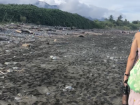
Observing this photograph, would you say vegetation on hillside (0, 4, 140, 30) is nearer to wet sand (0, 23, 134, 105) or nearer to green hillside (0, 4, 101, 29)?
green hillside (0, 4, 101, 29)

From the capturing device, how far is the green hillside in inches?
1123

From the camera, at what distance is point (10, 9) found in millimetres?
30047

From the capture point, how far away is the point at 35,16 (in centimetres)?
3250

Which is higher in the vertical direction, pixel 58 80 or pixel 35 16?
pixel 35 16

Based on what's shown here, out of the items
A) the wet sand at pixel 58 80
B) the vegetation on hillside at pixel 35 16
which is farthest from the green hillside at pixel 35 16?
the wet sand at pixel 58 80

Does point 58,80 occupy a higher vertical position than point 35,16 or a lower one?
lower

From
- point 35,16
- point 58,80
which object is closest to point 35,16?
point 35,16

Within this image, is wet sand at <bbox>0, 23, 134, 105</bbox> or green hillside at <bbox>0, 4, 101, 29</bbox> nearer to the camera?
wet sand at <bbox>0, 23, 134, 105</bbox>

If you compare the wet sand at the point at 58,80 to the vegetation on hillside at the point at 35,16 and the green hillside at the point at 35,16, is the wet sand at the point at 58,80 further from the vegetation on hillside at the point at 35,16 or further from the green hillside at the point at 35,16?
the green hillside at the point at 35,16

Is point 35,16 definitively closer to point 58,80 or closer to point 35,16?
point 35,16

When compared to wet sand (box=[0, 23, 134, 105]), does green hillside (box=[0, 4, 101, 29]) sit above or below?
above

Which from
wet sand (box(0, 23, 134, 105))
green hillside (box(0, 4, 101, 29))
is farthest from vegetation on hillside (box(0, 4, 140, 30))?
wet sand (box(0, 23, 134, 105))

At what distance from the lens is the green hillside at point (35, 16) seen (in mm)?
28525

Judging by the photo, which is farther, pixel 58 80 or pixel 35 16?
pixel 35 16
